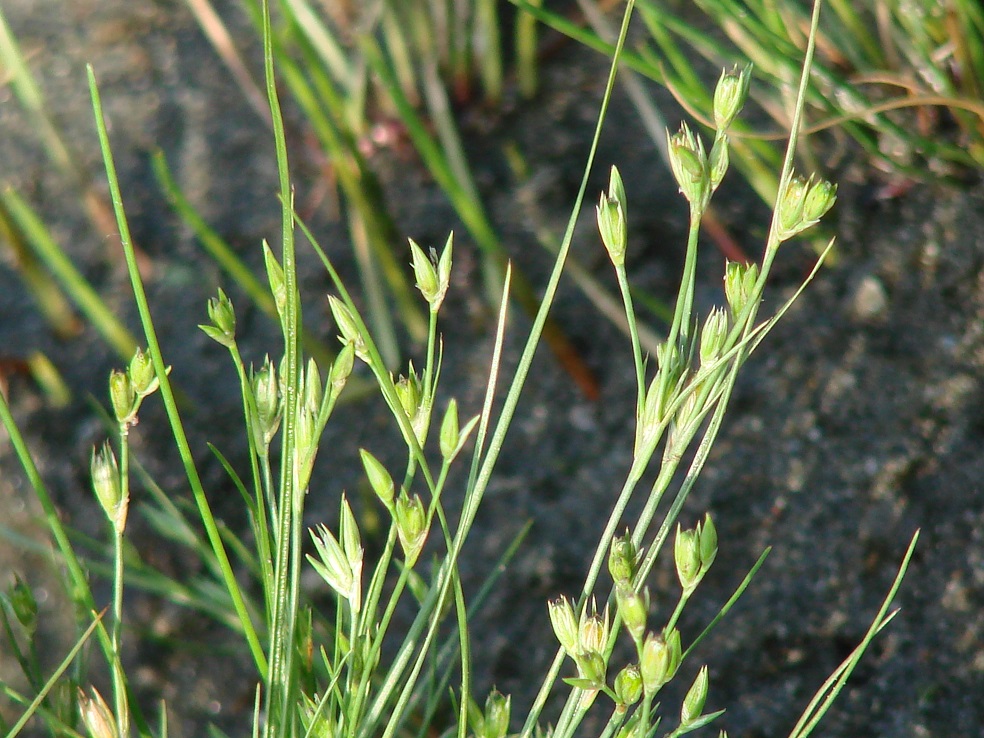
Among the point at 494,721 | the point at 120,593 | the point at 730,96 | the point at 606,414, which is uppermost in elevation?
the point at 730,96

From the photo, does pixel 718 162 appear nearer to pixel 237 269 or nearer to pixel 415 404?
pixel 415 404

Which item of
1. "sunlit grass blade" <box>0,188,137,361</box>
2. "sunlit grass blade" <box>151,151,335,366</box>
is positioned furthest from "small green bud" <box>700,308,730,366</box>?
"sunlit grass blade" <box>0,188,137,361</box>

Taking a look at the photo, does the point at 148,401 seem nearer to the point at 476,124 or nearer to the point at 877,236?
the point at 476,124

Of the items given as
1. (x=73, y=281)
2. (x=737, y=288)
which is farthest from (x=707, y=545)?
(x=73, y=281)

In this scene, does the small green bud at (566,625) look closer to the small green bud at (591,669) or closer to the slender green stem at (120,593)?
the small green bud at (591,669)

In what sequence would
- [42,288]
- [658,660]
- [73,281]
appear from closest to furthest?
1. [658,660]
2. [73,281]
3. [42,288]

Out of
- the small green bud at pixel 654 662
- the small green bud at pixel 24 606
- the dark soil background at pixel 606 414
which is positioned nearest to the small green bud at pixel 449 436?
the small green bud at pixel 654 662

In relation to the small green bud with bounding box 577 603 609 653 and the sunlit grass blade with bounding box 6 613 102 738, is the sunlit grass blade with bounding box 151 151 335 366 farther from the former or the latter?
the small green bud with bounding box 577 603 609 653
